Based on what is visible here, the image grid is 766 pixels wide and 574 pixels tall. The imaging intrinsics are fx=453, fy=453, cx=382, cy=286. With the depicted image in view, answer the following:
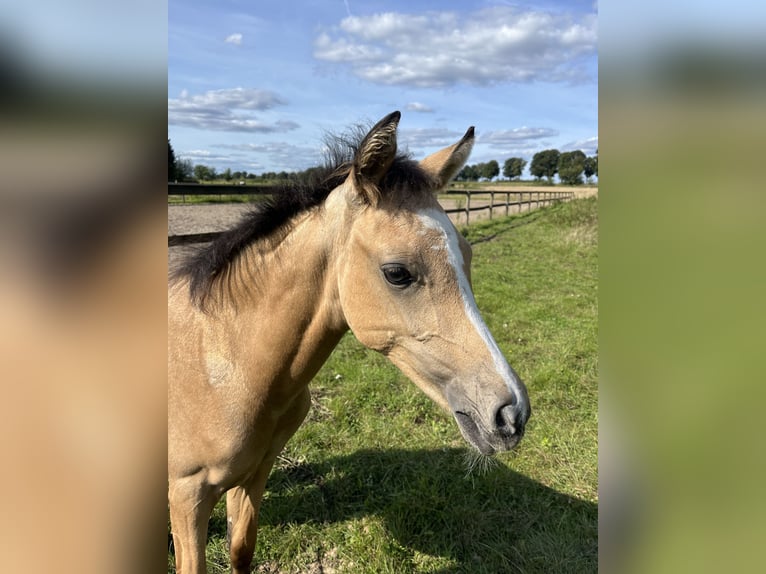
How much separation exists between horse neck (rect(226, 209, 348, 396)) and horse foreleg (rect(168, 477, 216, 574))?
611mm

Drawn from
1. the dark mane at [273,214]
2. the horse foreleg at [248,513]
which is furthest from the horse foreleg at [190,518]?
the dark mane at [273,214]

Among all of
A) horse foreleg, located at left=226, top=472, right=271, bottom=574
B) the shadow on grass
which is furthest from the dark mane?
the shadow on grass

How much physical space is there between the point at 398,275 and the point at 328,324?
0.40m

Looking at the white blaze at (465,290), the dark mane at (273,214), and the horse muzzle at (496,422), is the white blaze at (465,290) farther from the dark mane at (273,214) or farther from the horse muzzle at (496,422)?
the dark mane at (273,214)

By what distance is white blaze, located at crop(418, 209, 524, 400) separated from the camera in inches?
A: 62.1
